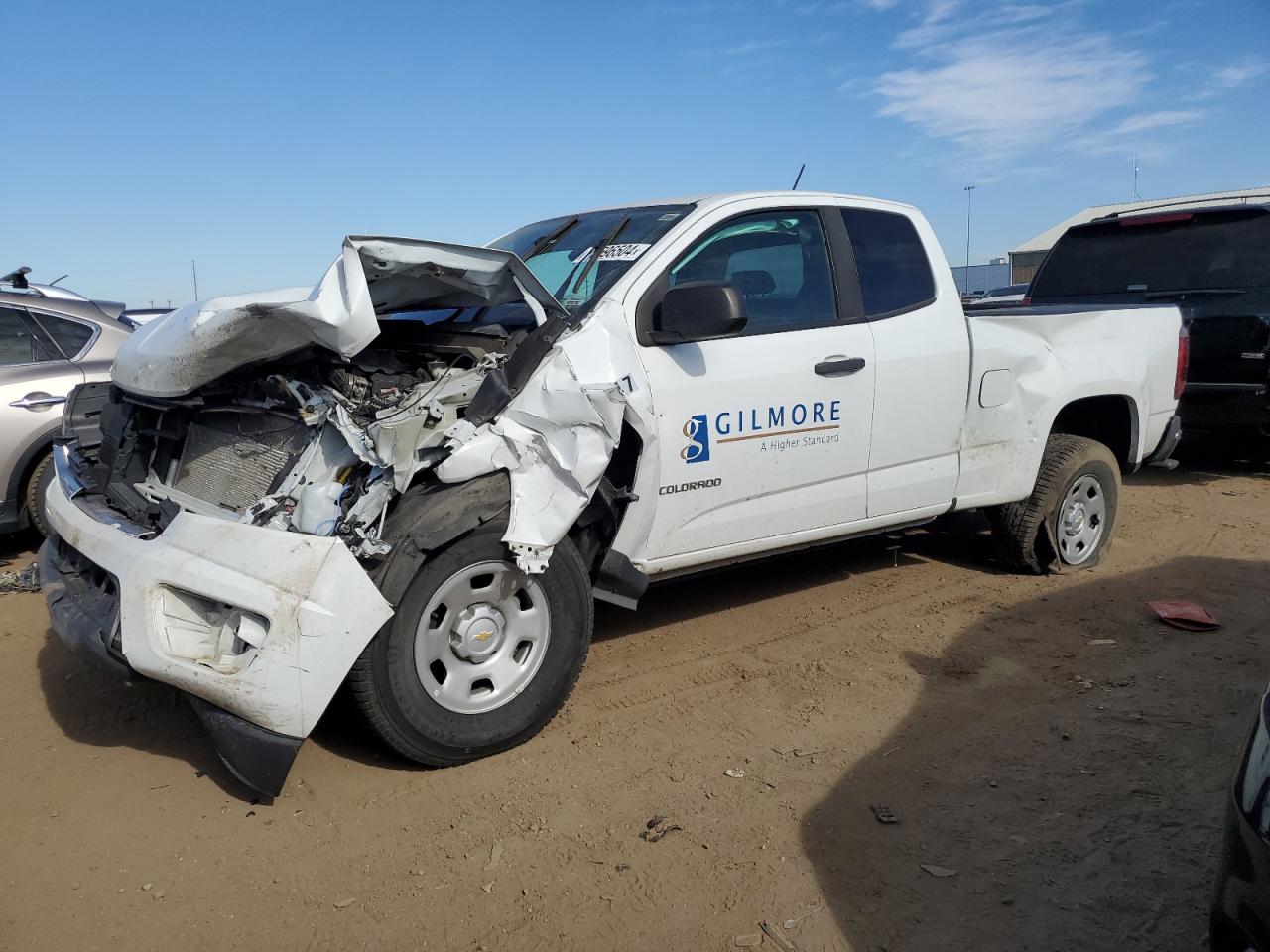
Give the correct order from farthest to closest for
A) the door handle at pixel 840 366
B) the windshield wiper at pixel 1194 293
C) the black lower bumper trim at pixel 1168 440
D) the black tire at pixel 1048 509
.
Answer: the windshield wiper at pixel 1194 293
the black lower bumper trim at pixel 1168 440
the black tire at pixel 1048 509
the door handle at pixel 840 366

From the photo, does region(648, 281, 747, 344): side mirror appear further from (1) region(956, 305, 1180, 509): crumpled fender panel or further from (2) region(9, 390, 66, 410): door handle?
(2) region(9, 390, 66, 410): door handle

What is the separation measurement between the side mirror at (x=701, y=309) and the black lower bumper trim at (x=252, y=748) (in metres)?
1.93

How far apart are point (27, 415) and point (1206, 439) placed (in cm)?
954

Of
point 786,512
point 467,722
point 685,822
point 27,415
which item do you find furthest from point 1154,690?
point 27,415

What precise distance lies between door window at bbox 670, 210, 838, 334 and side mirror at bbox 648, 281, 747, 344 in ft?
1.32

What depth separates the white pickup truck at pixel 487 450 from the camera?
3031mm

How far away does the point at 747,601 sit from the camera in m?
5.20

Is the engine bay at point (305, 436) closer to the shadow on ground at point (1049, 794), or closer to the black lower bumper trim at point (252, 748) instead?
the black lower bumper trim at point (252, 748)

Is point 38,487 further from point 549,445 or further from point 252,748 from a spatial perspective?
point 549,445

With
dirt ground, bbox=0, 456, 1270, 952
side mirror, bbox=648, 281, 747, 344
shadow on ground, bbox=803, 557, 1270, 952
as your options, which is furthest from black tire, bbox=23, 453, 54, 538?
shadow on ground, bbox=803, 557, 1270, 952

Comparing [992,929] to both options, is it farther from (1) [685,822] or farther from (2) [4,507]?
(2) [4,507]

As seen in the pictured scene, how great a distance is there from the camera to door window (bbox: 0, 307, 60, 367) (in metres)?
6.16

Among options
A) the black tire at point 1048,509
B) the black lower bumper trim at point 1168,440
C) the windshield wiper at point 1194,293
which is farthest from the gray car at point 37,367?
the windshield wiper at point 1194,293

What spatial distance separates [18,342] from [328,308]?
420cm
